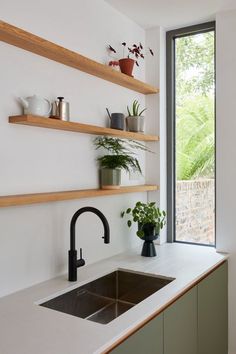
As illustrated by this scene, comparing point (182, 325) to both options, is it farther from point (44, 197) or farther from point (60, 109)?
point (60, 109)

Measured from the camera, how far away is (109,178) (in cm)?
226

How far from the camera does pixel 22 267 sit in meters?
1.78

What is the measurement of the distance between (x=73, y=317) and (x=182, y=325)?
0.66m

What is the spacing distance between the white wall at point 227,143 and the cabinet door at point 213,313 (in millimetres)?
81

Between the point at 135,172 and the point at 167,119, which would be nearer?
the point at 135,172

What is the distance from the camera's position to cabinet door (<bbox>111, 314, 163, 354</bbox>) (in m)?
1.36

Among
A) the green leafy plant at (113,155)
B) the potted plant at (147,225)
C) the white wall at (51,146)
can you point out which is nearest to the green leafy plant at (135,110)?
the white wall at (51,146)

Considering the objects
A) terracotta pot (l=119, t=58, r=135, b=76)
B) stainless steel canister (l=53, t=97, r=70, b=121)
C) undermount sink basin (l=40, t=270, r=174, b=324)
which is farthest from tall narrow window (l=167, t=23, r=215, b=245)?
stainless steel canister (l=53, t=97, r=70, b=121)

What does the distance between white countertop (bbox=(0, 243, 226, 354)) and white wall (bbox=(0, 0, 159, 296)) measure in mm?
129

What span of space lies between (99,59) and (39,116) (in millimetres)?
832

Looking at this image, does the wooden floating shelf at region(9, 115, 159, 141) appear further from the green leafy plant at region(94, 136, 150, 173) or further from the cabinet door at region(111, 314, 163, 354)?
the cabinet door at region(111, 314, 163, 354)

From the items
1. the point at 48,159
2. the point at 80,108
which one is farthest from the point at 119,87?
the point at 48,159

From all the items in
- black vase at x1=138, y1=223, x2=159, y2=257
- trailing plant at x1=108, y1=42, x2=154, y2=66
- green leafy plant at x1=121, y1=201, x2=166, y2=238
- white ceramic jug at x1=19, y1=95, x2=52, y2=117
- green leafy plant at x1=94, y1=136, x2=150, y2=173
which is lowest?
black vase at x1=138, y1=223, x2=159, y2=257

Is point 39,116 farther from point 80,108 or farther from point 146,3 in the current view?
point 146,3
